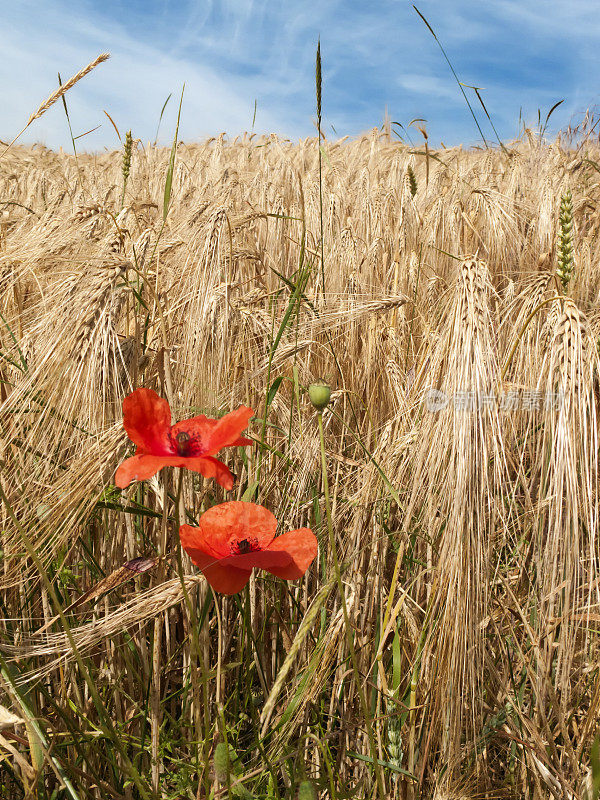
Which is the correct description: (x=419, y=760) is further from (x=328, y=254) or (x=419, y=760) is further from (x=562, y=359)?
(x=328, y=254)

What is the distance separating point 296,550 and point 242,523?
11 centimetres

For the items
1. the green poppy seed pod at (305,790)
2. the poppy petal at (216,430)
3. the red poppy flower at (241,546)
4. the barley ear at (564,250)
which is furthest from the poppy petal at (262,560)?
the barley ear at (564,250)

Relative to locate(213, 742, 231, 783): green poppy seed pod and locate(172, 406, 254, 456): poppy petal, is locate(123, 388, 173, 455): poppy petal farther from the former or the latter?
locate(213, 742, 231, 783): green poppy seed pod

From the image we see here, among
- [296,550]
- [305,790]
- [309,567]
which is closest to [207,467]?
[296,550]

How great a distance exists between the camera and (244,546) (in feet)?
2.71

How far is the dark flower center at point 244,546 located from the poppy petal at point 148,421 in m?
0.16

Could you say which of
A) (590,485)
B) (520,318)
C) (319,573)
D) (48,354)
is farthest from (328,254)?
(590,485)

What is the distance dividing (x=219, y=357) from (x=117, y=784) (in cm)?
80

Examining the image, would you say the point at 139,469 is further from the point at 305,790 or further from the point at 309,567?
the point at 309,567

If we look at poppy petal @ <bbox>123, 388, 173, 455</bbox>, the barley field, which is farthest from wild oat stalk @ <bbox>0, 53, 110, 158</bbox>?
poppy petal @ <bbox>123, 388, 173, 455</bbox>

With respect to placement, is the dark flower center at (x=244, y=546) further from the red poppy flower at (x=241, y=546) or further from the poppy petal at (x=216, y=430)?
the poppy petal at (x=216, y=430)

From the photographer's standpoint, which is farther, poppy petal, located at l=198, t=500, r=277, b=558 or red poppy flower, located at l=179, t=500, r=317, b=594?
poppy petal, located at l=198, t=500, r=277, b=558

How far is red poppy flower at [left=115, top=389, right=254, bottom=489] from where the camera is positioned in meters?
0.70

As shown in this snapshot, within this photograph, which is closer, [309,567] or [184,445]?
[184,445]
